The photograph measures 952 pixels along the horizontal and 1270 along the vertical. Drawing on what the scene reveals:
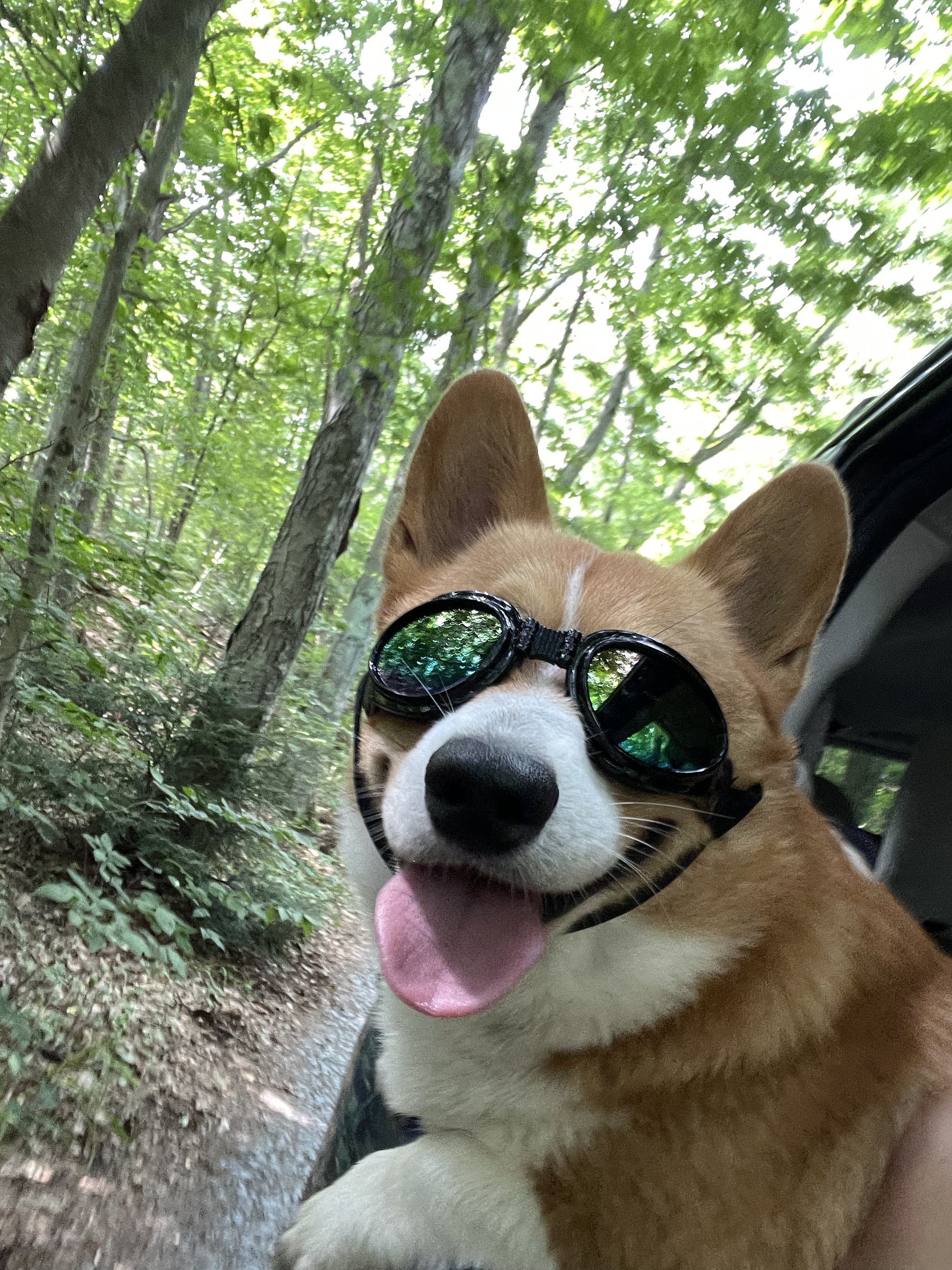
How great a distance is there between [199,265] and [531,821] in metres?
7.01

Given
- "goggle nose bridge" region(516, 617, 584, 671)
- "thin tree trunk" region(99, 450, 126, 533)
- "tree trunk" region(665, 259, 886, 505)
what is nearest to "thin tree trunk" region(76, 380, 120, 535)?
"thin tree trunk" region(99, 450, 126, 533)

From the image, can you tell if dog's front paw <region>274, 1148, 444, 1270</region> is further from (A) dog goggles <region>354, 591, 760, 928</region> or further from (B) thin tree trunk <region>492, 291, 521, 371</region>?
(B) thin tree trunk <region>492, 291, 521, 371</region>

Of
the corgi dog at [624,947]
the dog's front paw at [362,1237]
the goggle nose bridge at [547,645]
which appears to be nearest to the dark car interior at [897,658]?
the corgi dog at [624,947]

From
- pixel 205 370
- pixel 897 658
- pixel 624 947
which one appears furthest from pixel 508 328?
pixel 624 947

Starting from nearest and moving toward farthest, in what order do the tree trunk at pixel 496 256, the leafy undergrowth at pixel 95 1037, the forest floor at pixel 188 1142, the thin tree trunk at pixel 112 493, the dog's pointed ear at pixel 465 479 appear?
the dog's pointed ear at pixel 465 479 → the forest floor at pixel 188 1142 → the leafy undergrowth at pixel 95 1037 → the tree trunk at pixel 496 256 → the thin tree trunk at pixel 112 493

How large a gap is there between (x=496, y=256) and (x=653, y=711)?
8.38ft

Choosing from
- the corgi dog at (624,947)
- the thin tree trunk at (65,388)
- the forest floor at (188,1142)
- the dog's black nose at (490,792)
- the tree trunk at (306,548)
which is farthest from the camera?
the thin tree trunk at (65,388)

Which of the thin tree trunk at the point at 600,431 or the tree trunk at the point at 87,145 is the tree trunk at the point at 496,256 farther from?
the thin tree trunk at the point at 600,431

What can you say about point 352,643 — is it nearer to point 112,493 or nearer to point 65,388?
point 112,493

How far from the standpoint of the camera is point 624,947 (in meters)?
1.49

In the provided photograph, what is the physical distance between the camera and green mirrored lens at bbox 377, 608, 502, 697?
1453mm

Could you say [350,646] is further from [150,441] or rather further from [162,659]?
[162,659]

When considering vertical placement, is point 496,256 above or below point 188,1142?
above

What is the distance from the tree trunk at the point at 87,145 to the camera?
175 cm
